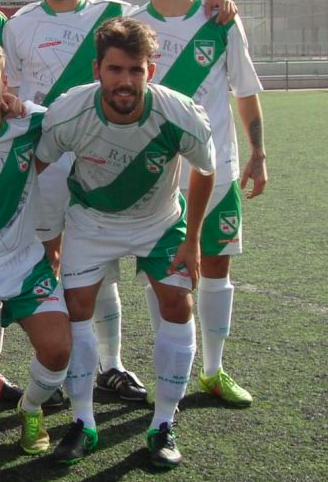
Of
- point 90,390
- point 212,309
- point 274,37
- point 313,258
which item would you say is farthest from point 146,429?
point 274,37

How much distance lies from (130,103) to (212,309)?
4.18 ft

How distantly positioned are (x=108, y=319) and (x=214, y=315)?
470 mm

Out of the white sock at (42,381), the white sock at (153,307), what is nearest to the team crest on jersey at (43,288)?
the white sock at (42,381)

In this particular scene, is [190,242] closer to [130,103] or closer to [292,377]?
[130,103]

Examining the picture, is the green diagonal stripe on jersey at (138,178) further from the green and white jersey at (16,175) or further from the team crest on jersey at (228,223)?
the team crest on jersey at (228,223)

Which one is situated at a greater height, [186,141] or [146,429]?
[186,141]

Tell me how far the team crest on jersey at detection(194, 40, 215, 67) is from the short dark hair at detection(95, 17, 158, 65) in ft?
2.34

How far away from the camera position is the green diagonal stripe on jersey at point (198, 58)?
3760mm

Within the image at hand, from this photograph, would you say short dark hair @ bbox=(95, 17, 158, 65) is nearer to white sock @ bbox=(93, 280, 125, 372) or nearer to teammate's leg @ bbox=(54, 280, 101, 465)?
teammate's leg @ bbox=(54, 280, 101, 465)

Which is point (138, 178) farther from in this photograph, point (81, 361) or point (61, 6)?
point (61, 6)

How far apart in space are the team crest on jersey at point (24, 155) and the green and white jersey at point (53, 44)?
0.59 metres

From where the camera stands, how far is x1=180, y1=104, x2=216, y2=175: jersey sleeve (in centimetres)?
316

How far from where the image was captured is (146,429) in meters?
3.61

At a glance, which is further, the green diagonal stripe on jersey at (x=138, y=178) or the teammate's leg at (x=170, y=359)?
the teammate's leg at (x=170, y=359)
